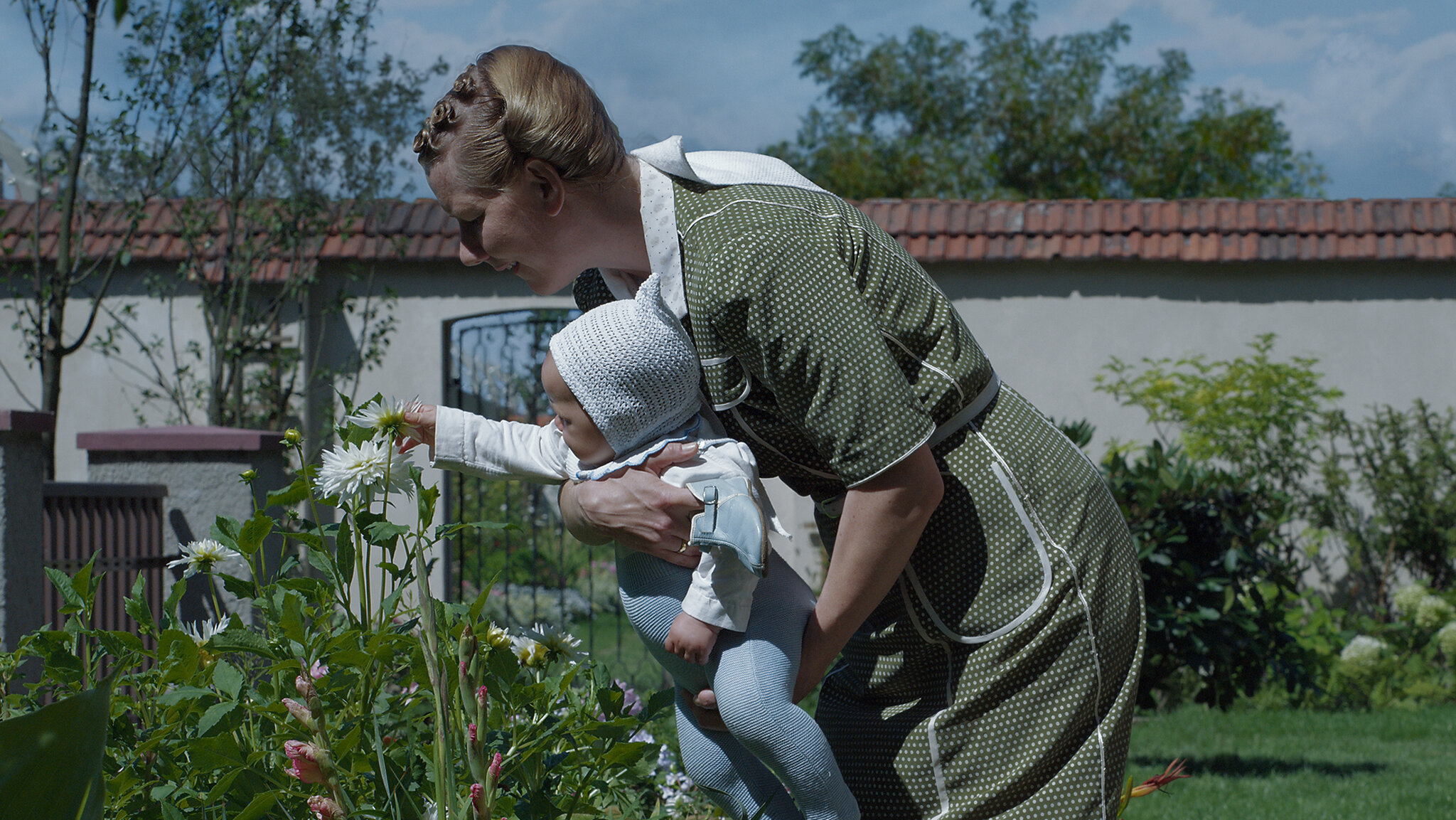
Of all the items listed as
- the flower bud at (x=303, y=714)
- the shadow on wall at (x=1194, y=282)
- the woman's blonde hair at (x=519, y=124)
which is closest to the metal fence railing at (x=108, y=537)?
the woman's blonde hair at (x=519, y=124)

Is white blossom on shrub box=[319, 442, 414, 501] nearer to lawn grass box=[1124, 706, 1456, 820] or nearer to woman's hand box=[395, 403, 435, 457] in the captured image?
woman's hand box=[395, 403, 435, 457]

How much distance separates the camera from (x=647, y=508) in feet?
4.40

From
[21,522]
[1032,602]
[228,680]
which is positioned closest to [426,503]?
[228,680]

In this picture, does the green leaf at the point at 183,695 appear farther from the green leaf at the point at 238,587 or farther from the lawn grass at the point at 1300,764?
the lawn grass at the point at 1300,764

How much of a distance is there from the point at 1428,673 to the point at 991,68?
77.5 ft

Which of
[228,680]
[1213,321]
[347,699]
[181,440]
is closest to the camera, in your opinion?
[228,680]

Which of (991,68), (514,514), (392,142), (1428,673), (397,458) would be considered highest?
(991,68)

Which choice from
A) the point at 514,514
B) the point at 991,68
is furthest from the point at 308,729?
the point at 991,68

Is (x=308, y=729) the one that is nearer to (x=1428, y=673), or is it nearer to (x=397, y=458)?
(x=397, y=458)

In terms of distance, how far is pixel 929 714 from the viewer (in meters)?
1.36

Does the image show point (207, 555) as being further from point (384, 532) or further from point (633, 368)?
point (633, 368)

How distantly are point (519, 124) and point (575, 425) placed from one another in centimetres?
38

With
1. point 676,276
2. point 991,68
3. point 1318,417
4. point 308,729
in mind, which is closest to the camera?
point 308,729

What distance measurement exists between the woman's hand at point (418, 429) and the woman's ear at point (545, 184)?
333 mm
